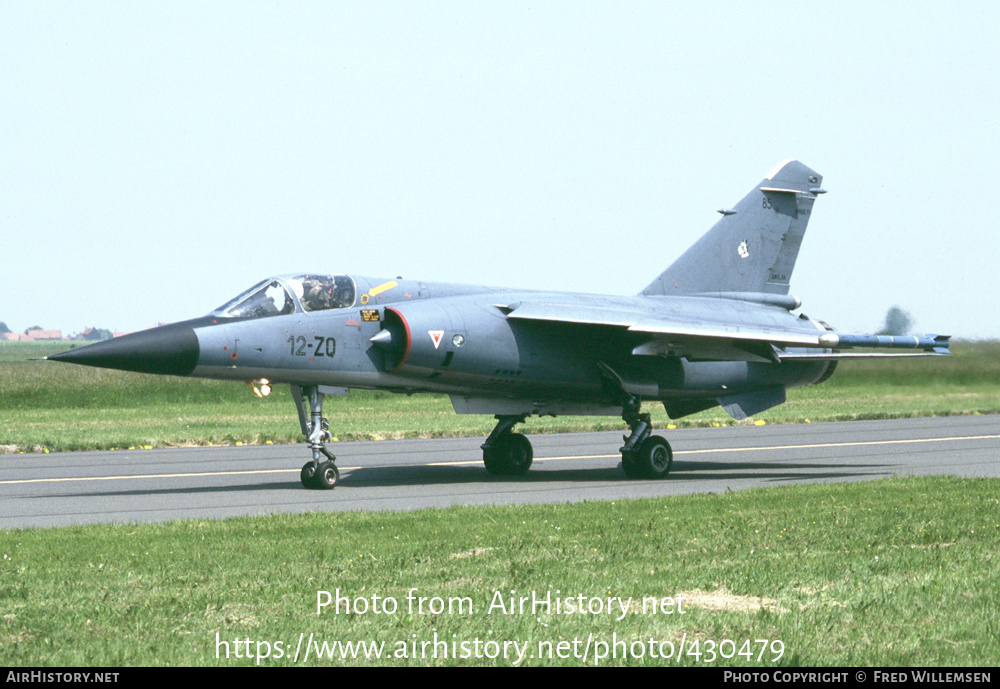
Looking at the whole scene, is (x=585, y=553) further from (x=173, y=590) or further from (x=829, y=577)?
(x=173, y=590)

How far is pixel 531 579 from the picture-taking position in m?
7.82

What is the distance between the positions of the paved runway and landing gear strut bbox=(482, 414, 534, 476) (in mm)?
334

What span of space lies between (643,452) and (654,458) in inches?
8.2

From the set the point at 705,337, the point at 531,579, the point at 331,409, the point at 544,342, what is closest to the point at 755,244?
the point at 705,337

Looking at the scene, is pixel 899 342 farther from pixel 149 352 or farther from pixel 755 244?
pixel 149 352

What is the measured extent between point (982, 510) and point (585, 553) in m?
4.75

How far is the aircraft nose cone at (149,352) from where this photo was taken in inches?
527

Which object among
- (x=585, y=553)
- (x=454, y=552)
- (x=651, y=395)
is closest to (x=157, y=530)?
(x=454, y=552)

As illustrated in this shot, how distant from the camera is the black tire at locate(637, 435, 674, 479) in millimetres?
16906

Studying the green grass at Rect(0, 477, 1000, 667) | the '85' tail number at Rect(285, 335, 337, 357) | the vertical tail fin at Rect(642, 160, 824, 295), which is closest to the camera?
the green grass at Rect(0, 477, 1000, 667)

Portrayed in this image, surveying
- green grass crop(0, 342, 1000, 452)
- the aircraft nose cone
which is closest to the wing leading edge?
the aircraft nose cone

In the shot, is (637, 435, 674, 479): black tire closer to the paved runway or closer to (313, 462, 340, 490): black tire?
the paved runway

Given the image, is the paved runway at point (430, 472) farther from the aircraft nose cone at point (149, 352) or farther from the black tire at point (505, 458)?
the aircraft nose cone at point (149, 352)
